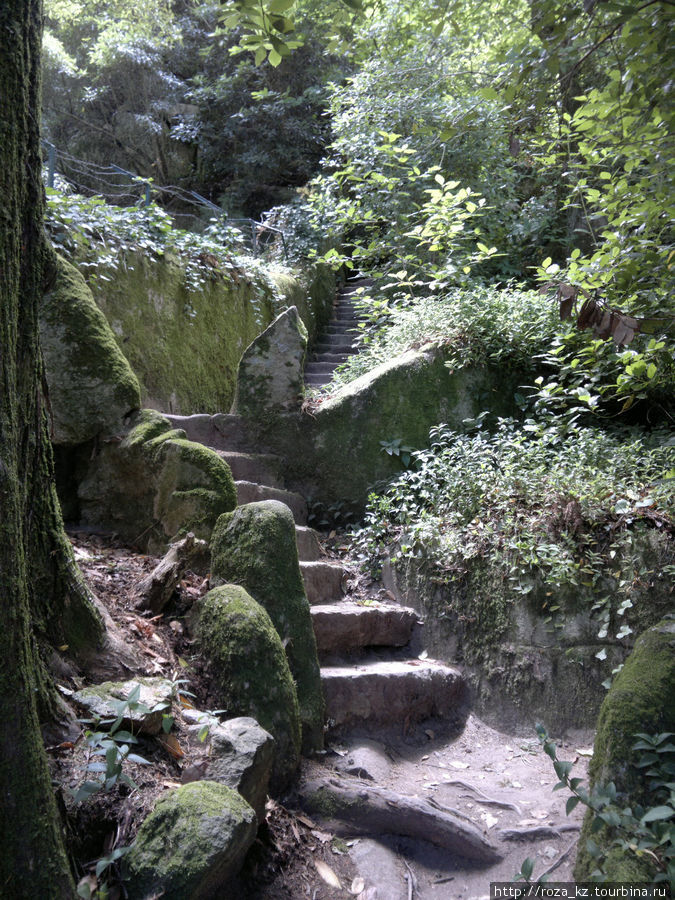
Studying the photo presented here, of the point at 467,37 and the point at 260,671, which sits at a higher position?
the point at 467,37

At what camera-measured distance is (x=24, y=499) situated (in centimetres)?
221

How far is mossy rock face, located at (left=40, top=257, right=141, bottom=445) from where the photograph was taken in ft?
15.6

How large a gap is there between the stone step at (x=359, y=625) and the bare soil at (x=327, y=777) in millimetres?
668

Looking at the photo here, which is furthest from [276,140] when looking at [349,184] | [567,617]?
[567,617]

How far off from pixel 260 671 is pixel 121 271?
182 inches

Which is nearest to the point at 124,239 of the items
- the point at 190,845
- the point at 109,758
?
the point at 109,758

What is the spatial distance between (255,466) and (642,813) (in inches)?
159

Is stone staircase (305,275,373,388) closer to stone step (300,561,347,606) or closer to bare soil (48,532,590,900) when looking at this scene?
stone step (300,561,347,606)

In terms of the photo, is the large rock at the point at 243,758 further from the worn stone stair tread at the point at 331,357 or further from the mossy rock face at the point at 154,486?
Result: the worn stone stair tread at the point at 331,357

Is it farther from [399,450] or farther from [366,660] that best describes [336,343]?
[366,660]

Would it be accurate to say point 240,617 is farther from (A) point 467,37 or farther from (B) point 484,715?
(A) point 467,37

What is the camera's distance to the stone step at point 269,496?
5.06 meters

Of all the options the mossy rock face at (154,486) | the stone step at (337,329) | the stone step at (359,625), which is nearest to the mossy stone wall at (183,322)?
the mossy rock face at (154,486)

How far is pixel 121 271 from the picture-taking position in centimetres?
625
